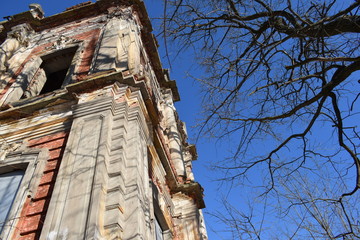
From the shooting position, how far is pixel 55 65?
1089 centimetres

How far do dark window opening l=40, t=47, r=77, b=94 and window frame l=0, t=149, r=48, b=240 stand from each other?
548cm

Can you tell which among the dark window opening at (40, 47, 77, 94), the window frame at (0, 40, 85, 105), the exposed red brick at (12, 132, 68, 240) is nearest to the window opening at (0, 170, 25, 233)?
the exposed red brick at (12, 132, 68, 240)

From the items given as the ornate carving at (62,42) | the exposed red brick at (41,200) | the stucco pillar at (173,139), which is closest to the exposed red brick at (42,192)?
the exposed red brick at (41,200)

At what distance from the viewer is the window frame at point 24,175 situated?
432 cm

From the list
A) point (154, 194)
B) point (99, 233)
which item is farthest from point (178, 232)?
point (99, 233)

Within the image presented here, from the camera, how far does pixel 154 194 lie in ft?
21.4

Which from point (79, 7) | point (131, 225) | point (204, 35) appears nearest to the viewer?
point (131, 225)

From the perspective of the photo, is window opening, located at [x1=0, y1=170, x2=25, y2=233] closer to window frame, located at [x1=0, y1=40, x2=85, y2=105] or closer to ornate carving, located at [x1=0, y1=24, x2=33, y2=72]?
window frame, located at [x1=0, y1=40, x2=85, y2=105]

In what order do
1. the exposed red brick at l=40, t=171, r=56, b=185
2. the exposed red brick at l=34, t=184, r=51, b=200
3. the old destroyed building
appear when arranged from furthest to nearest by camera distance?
the exposed red brick at l=40, t=171, r=56, b=185, the exposed red brick at l=34, t=184, r=51, b=200, the old destroyed building

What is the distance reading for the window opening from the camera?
15.5 feet

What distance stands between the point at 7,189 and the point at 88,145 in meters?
1.60

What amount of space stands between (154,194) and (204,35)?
3.42 metres

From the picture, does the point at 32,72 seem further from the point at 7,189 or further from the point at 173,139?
the point at 7,189

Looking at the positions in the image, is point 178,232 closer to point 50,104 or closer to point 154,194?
point 154,194
